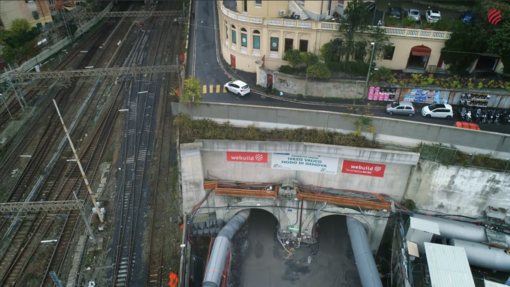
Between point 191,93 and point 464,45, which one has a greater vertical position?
point 464,45

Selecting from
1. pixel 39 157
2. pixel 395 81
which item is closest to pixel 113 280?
pixel 39 157

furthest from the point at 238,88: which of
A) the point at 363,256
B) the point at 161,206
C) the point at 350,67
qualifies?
the point at 363,256

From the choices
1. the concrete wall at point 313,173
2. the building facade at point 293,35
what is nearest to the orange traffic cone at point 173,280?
the concrete wall at point 313,173

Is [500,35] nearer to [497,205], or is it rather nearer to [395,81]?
[395,81]

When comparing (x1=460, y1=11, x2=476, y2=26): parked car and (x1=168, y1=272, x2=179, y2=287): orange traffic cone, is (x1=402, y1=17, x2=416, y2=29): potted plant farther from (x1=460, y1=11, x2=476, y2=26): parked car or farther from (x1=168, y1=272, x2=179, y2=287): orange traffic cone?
(x1=168, y1=272, x2=179, y2=287): orange traffic cone

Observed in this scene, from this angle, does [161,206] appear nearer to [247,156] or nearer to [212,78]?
[247,156]

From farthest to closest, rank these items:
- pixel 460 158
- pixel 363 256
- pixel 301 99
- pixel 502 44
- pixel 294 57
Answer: pixel 294 57, pixel 301 99, pixel 502 44, pixel 460 158, pixel 363 256

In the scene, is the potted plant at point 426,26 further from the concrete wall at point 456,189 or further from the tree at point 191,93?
the tree at point 191,93
